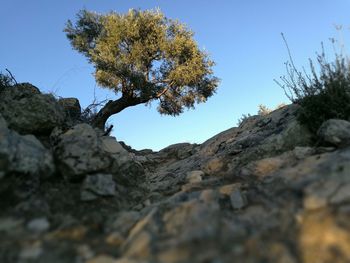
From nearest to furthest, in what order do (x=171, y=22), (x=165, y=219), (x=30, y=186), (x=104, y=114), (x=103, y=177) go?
(x=165, y=219) → (x=30, y=186) → (x=103, y=177) → (x=104, y=114) → (x=171, y=22)

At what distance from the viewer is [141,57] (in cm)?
1684

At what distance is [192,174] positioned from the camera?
648 centimetres

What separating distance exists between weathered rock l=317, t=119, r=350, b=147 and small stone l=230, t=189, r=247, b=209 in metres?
1.83

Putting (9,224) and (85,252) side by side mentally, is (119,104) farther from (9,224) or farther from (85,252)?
(85,252)

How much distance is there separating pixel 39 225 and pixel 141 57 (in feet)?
45.0

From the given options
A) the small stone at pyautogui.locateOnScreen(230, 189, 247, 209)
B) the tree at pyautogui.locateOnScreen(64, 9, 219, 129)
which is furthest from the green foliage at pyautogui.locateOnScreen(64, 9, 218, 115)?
the small stone at pyautogui.locateOnScreen(230, 189, 247, 209)

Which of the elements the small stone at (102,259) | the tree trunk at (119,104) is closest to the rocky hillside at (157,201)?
the small stone at (102,259)

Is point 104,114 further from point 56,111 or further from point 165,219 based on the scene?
point 165,219

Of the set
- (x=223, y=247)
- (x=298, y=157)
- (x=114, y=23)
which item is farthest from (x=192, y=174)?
(x=114, y=23)

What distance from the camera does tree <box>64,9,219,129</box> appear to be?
54.6 feet

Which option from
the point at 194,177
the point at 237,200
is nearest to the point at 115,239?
the point at 237,200

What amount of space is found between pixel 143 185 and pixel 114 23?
1218 cm

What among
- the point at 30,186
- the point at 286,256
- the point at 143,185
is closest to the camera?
the point at 286,256

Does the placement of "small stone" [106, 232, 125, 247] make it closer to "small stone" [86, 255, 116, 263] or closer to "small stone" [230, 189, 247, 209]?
"small stone" [86, 255, 116, 263]
